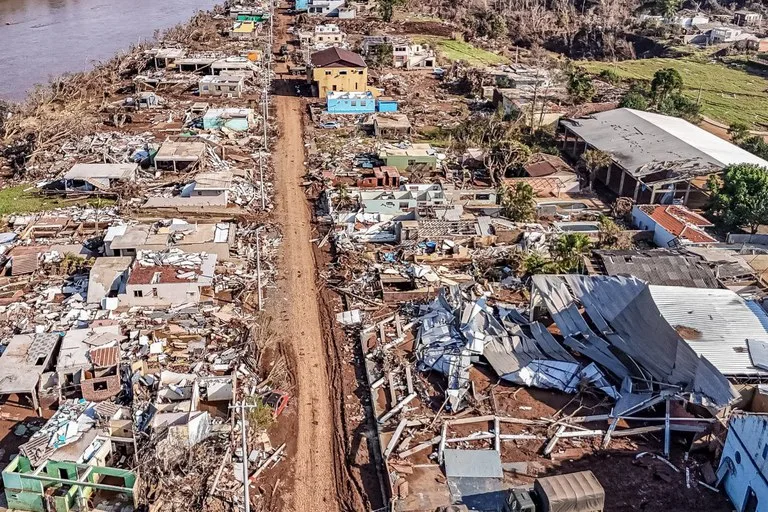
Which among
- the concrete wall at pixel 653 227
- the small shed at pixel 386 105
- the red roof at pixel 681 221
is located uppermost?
the small shed at pixel 386 105

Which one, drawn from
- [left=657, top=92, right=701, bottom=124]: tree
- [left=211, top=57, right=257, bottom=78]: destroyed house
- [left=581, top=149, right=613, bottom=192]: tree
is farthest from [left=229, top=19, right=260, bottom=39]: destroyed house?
[left=581, top=149, right=613, bottom=192]: tree

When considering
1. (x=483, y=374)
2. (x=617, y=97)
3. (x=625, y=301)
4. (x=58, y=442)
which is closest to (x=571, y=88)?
(x=617, y=97)

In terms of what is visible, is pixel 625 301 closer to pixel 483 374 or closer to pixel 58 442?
pixel 483 374

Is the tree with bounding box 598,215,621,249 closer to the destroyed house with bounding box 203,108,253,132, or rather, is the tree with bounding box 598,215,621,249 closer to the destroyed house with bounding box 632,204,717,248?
the destroyed house with bounding box 632,204,717,248

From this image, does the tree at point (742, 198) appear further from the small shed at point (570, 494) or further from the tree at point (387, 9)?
the tree at point (387, 9)

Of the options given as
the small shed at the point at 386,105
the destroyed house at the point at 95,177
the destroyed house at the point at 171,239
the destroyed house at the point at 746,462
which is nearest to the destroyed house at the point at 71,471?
the destroyed house at the point at 171,239

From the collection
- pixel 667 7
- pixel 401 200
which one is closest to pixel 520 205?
pixel 401 200
